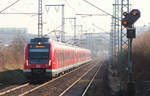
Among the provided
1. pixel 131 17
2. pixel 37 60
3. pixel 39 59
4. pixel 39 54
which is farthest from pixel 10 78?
pixel 131 17

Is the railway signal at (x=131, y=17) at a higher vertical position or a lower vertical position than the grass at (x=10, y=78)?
higher

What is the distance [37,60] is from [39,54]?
0.51 meters

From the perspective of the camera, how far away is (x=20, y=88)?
20.8 m

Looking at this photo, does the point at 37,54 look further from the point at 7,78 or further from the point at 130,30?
the point at 130,30

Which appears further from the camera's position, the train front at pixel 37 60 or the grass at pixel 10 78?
the grass at pixel 10 78

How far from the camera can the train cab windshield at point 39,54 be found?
980 inches

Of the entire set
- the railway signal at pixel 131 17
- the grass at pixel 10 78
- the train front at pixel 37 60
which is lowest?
the grass at pixel 10 78

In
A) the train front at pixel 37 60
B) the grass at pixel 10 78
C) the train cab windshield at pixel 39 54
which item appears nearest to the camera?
the train front at pixel 37 60

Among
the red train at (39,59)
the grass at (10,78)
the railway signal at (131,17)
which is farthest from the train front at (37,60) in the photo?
the railway signal at (131,17)

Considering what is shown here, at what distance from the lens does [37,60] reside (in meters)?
24.9

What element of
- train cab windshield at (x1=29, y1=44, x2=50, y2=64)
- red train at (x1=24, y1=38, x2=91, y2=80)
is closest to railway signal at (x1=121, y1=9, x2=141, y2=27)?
red train at (x1=24, y1=38, x2=91, y2=80)

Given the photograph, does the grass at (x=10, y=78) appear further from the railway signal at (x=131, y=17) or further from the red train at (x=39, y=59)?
the railway signal at (x=131, y=17)

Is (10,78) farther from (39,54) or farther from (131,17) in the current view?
(131,17)

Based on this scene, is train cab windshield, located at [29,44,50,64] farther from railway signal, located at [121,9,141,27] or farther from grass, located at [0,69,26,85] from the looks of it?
railway signal, located at [121,9,141,27]
